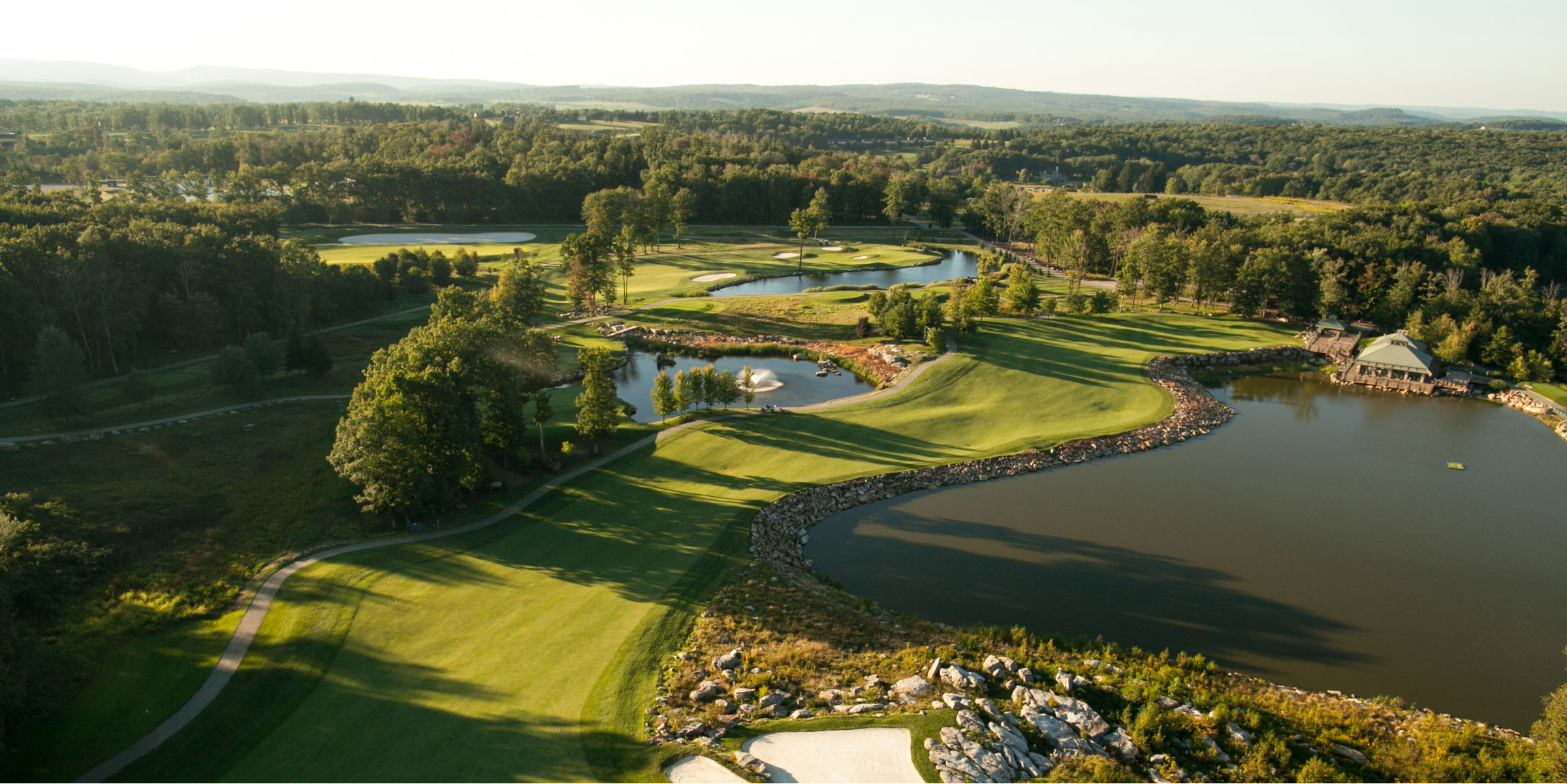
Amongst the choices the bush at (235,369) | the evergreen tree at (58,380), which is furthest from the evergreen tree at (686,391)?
the evergreen tree at (58,380)

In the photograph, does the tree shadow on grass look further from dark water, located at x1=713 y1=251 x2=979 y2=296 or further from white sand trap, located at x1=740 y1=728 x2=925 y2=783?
dark water, located at x1=713 y1=251 x2=979 y2=296

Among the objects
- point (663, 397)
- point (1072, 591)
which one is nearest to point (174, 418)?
point (663, 397)

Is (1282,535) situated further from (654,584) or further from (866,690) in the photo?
(654,584)

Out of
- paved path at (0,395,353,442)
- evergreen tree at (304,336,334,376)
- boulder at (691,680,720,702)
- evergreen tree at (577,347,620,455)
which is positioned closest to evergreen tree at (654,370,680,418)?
evergreen tree at (577,347,620,455)

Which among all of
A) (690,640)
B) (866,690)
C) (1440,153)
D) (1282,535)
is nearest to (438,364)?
(690,640)

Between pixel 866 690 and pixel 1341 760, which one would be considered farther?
pixel 866 690

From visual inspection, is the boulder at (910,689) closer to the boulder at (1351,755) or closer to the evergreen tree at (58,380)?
the boulder at (1351,755)
